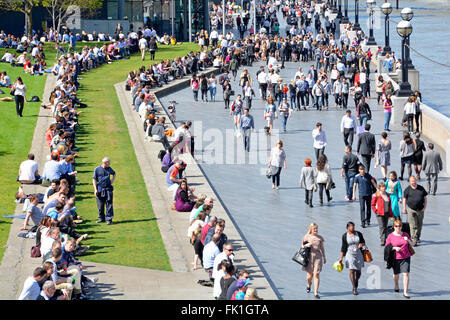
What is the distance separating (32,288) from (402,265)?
580 cm

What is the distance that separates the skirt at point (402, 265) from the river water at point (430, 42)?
27322 mm

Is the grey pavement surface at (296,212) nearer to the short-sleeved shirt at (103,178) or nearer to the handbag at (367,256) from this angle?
the handbag at (367,256)

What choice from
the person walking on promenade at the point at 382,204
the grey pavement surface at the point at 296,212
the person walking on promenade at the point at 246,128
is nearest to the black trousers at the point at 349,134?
the grey pavement surface at the point at 296,212

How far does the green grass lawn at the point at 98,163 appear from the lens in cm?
1831

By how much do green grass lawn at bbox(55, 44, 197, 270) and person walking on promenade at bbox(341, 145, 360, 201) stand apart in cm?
435

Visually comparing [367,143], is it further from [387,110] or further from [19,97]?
[19,97]

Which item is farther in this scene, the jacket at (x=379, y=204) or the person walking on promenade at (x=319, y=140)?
the person walking on promenade at (x=319, y=140)

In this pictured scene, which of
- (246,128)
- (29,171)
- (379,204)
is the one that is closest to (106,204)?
(29,171)

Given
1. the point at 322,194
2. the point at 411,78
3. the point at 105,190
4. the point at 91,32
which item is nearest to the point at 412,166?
the point at 322,194

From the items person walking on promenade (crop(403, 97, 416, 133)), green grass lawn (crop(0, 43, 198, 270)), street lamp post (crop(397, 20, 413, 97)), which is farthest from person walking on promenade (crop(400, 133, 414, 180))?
street lamp post (crop(397, 20, 413, 97))

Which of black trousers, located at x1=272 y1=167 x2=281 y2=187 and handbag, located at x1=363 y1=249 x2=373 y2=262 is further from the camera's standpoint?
black trousers, located at x1=272 y1=167 x2=281 y2=187

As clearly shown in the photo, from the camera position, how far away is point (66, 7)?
5938 centimetres

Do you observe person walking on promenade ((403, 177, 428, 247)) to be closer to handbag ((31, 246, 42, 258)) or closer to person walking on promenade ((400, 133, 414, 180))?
person walking on promenade ((400, 133, 414, 180))

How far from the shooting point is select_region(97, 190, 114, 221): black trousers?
20.1 meters
